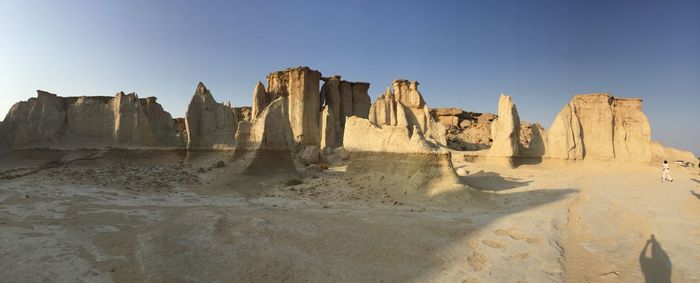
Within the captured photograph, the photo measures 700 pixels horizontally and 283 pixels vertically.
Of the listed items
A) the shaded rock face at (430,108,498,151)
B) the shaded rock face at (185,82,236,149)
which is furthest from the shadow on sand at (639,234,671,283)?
the shaded rock face at (430,108,498,151)

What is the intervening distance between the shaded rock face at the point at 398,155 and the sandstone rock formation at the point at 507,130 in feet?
34.9

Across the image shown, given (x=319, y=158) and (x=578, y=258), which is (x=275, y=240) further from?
(x=319, y=158)

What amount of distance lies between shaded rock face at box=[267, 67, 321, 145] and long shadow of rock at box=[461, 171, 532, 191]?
17.9m

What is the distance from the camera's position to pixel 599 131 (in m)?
21.7

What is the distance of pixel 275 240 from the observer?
19.7 ft

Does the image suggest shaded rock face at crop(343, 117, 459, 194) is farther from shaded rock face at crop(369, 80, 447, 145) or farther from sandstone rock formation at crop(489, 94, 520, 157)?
sandstone rock formation at crop(489, 94, 520, 157)

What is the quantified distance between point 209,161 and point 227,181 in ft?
13.4

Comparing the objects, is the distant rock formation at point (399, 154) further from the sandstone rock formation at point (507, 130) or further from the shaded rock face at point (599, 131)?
the shaded rock face at point (599, 131)


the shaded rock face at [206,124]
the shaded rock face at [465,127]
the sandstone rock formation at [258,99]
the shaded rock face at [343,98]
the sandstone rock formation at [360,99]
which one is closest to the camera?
the shaded rock face at [206,124]

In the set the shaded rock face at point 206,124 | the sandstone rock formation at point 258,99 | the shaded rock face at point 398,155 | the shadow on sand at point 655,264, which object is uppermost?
the sandstone rock formation at point 258,99

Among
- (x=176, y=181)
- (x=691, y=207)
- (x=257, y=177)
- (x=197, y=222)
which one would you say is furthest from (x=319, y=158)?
(x=691, y=207)

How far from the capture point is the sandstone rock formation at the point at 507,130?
20906 millimetres

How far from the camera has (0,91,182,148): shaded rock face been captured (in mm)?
16984

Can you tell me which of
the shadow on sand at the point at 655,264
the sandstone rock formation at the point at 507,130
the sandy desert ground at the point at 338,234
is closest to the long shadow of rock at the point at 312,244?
the sandy desert ground at the point at 338,234
